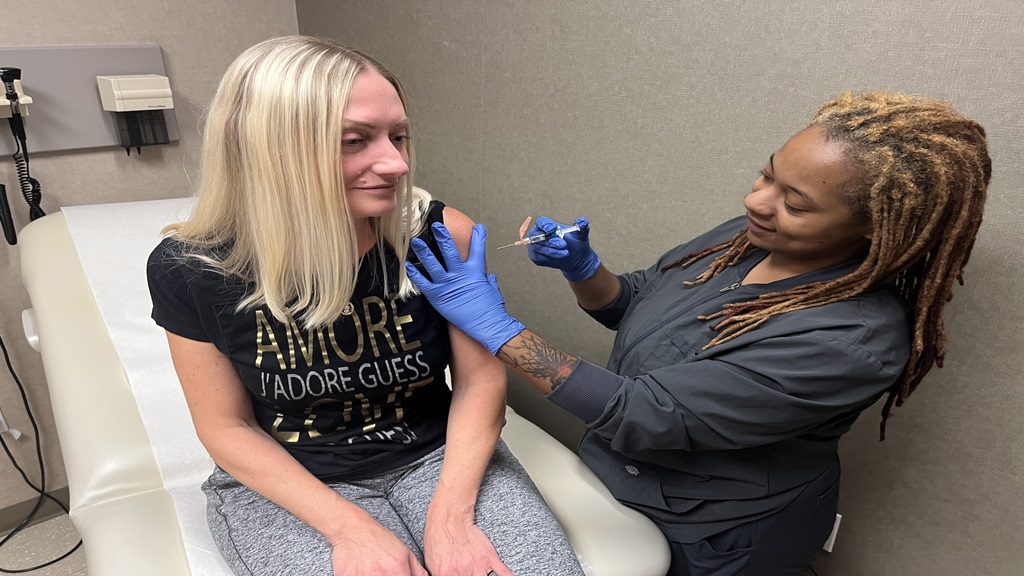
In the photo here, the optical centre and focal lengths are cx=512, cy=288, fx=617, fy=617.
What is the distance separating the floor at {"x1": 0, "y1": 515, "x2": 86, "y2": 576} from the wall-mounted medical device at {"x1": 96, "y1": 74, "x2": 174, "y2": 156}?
3.80ft

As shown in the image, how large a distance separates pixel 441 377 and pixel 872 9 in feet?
3.17

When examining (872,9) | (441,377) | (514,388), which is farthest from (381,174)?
(514,388)

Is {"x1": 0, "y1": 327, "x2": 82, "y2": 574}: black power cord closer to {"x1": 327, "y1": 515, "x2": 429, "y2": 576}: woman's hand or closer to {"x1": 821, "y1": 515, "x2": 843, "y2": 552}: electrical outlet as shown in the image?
{"x1": 327, "y1": 515, "x2": 429, "y2": 576}: woman's hand

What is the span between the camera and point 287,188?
2.97ft

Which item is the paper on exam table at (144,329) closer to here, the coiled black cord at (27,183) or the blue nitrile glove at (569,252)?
the coiled black cord at (27,183)

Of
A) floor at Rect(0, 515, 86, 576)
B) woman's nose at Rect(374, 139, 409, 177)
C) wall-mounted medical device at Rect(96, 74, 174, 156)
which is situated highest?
woman's nose at Rect(374, 139, 409, 177)

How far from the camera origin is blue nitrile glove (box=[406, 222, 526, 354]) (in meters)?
1.01

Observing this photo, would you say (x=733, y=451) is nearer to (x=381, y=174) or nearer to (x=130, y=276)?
(x=381, y=174)

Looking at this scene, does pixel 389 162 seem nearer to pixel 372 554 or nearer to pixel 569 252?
pixel 569 252

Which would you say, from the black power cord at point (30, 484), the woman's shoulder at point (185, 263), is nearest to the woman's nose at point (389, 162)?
the woman's shoulder at point (185, 263)

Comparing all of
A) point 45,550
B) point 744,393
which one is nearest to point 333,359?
point 744,393

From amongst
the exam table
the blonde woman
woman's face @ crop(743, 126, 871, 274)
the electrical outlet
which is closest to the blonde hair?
the blonde woman

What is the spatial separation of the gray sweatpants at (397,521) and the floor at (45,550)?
1.02 meters

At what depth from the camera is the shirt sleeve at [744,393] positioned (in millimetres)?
864
